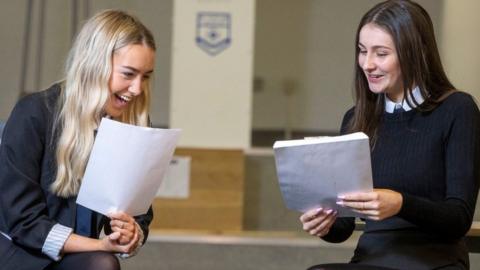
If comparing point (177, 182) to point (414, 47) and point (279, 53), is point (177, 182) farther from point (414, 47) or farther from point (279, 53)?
point (414, 47)

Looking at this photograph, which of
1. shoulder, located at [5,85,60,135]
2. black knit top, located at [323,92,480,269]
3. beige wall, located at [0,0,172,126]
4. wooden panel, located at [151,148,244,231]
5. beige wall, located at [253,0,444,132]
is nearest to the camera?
black knit top, located at [323,92,480,269]

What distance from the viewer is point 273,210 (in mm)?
3395

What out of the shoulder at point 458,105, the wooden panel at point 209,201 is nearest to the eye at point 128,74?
the shoulder at point 458,105

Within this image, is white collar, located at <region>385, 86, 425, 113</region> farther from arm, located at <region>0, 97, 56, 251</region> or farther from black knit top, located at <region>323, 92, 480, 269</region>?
arm, located at <region>0, 97, 56, 251</region>

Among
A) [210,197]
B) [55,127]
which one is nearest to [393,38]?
[55,127]

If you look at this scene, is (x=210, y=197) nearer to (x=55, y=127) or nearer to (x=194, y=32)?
(x=194, y=32)

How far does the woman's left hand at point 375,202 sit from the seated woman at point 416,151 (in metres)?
0.05

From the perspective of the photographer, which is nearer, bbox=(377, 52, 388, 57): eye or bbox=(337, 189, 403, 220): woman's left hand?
bbox=(337, 189, 403, 220): woman's left hand

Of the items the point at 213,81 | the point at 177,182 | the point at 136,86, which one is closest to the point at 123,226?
the point at 136,86

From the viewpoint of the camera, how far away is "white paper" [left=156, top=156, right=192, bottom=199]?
3.26 metres

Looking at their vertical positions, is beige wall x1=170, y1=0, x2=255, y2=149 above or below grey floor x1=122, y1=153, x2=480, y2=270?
above

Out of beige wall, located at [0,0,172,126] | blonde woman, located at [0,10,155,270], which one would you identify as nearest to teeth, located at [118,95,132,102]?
blonde woman, located at [0,10,155,270]

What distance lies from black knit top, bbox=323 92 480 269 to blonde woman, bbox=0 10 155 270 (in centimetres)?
51

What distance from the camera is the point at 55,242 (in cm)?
152
